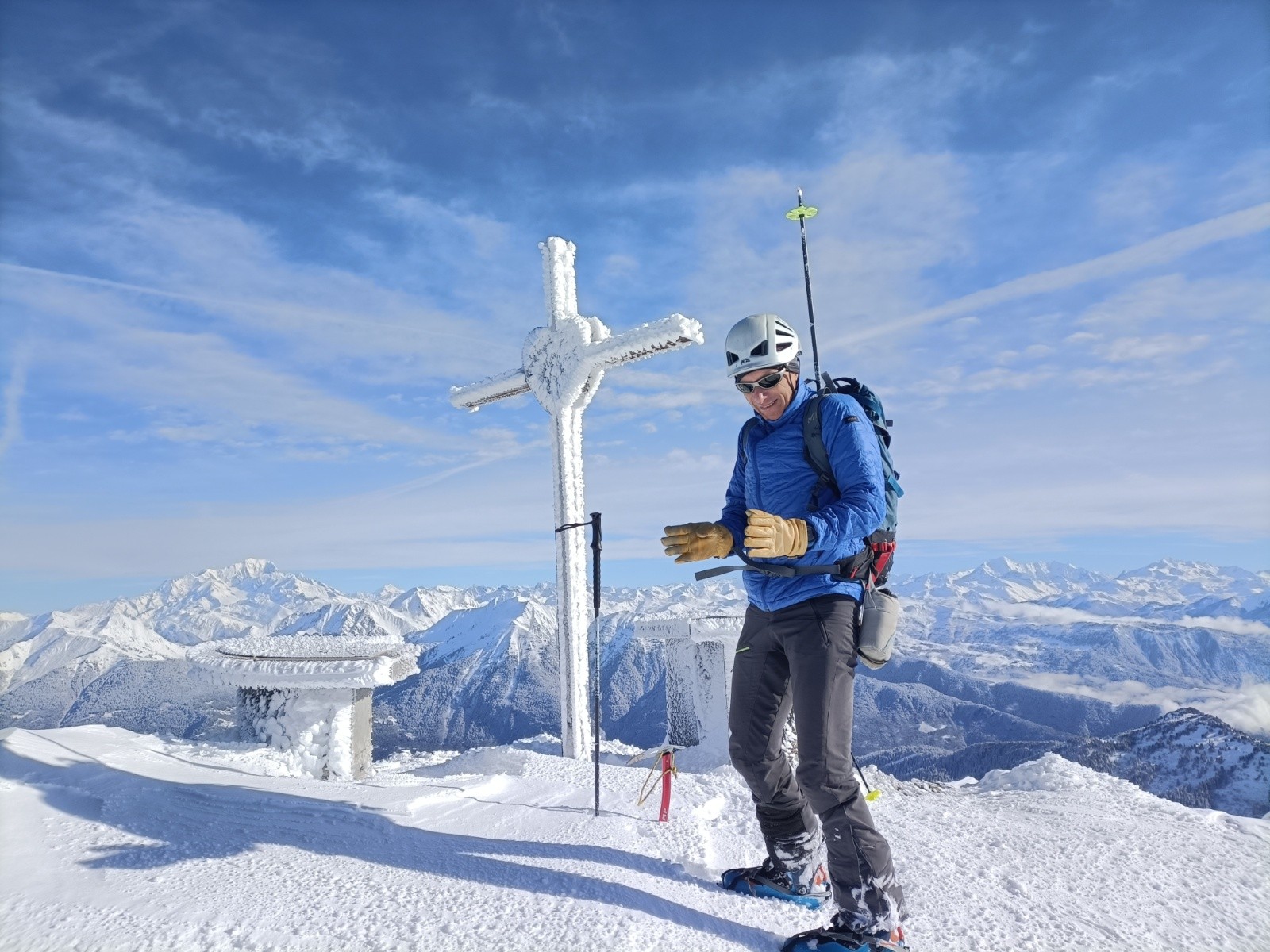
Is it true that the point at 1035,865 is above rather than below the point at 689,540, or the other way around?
below

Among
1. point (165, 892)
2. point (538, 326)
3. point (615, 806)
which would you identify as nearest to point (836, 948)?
point (615, 806)

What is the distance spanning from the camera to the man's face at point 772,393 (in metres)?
4.00

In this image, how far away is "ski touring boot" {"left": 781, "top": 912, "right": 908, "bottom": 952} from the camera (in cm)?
314

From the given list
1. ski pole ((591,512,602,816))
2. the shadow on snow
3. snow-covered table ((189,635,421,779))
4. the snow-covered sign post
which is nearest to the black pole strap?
ski pole ((591,512,602,816))

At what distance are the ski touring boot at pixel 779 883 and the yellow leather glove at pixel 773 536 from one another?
6.80ft

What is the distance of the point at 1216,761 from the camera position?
106m

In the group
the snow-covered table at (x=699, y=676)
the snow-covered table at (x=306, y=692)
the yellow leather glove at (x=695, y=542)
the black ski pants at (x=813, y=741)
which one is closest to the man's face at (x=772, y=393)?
the yellow leather glove at (x=695, y=542)

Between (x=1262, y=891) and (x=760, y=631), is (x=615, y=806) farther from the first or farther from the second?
(x=1262, y=891)

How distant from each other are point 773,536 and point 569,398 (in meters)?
8.31

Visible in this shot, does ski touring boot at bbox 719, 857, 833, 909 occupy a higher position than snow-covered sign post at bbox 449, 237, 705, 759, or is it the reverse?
snow-covered sign post at bbox 449, 237, 705, 759

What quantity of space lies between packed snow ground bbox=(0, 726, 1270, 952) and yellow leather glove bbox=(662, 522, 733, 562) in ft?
5.87

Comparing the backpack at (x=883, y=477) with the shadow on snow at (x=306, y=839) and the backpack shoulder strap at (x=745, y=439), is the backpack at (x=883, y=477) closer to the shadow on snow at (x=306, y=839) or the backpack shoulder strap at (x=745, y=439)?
the backpack shoulder strap at (x=745, y=439)

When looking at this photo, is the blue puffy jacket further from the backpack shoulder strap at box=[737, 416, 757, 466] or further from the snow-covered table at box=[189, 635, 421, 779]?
the snow-covered table at box=[189, 635, 421, 779]

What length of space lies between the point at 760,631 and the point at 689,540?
825 mm
